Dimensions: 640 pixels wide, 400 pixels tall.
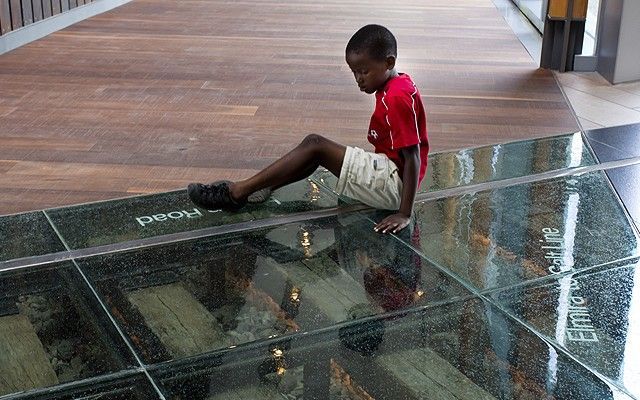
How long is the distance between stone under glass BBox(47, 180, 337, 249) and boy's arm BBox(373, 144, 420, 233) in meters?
0.41

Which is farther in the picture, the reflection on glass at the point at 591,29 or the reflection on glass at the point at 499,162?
the reflection on glass at the point at 591,29

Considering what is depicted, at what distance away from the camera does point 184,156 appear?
5184 mm

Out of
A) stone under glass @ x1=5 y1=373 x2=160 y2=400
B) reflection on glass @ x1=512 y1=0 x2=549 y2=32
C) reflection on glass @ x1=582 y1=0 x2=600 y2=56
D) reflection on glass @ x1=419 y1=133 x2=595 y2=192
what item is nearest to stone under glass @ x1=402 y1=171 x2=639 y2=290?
reflection on glass @ x1=419 y1=133 x2=595 y2=192

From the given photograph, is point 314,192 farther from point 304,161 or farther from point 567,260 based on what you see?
point 567,260

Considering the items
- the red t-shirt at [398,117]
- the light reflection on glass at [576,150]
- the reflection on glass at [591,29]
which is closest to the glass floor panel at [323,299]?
the red t-shirt at [398,117]

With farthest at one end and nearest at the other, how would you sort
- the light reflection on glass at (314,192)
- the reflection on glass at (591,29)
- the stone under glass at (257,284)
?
the reflection on glass at (591,29), the light reflection on glass at (314,192), the stone under glass at (257,284)

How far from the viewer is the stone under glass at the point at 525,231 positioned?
363 cm

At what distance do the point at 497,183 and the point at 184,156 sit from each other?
1700 millimetres

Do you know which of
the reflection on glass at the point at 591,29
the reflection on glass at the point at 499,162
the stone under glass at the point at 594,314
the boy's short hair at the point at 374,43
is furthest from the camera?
the reflection on glass at the point at 591,29

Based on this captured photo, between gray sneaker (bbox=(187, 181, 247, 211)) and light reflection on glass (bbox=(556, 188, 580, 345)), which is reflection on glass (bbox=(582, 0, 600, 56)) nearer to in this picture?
light reflection on glass (bbox=(556, 188, 580, 345))

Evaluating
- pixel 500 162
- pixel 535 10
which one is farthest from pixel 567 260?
pixel 535 10

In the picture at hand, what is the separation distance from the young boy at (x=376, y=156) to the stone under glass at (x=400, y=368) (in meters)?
0.89

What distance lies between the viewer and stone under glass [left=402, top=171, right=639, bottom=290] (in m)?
3.63

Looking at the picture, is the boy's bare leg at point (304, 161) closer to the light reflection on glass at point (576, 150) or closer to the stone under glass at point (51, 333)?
the stone under glass at point (51, 333)
